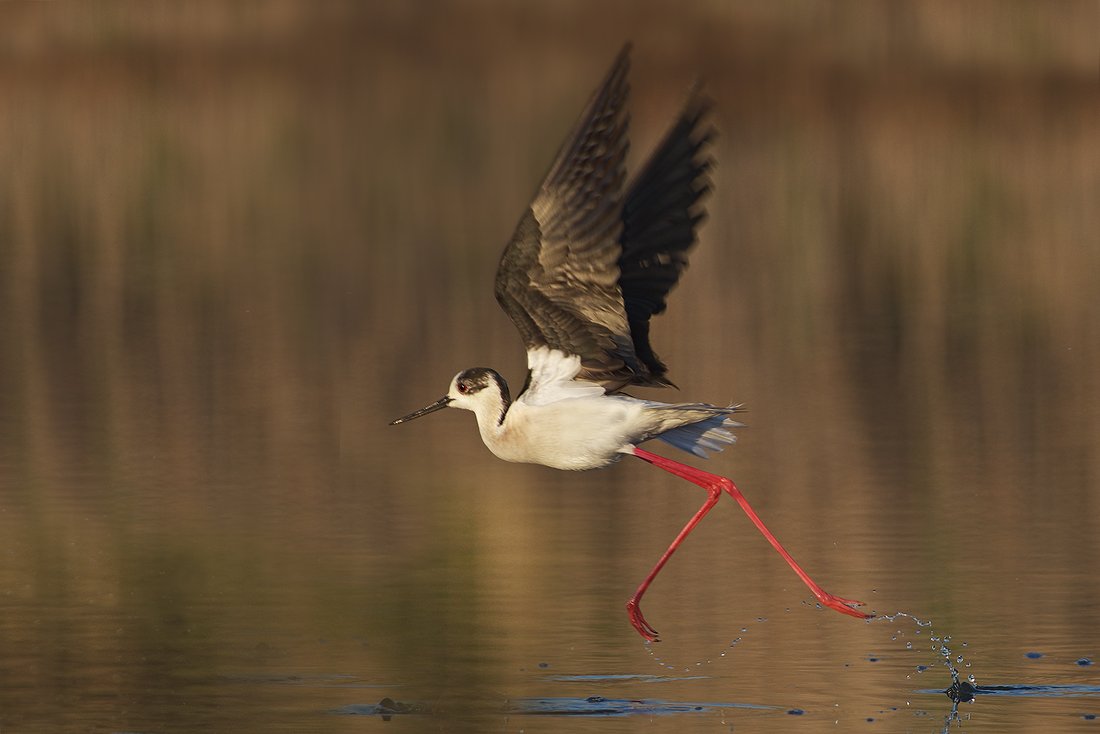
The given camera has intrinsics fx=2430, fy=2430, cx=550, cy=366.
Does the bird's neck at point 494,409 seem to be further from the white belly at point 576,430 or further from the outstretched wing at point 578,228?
the outstretched wing at point 578,228

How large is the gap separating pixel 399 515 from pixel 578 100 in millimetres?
16818

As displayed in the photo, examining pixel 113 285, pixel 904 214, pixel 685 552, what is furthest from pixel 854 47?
pixel 685 552

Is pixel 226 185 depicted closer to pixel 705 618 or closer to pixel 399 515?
pixel 399 515

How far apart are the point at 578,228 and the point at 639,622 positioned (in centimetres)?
132

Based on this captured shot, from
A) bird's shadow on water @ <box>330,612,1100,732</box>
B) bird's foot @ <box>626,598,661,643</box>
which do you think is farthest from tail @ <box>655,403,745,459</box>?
bird's shadow on water @ <box>330,612,1100,732</box>

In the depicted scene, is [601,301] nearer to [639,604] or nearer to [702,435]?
[702,435]

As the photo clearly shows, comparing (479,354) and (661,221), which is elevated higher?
(661,221)

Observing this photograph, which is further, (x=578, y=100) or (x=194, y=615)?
(x=578, y=100)

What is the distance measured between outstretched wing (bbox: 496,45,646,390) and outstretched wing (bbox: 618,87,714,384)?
41 centimetres

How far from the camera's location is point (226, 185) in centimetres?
2350

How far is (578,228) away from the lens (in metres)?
8.08

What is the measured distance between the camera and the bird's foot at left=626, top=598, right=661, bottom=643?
25.8 ft

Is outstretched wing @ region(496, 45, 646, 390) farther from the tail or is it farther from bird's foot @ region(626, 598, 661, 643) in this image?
bird's foot @ region(626, 598, 661, 643)

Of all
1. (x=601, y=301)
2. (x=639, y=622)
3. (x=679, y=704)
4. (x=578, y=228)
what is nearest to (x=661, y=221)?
(x=601, y=301)
